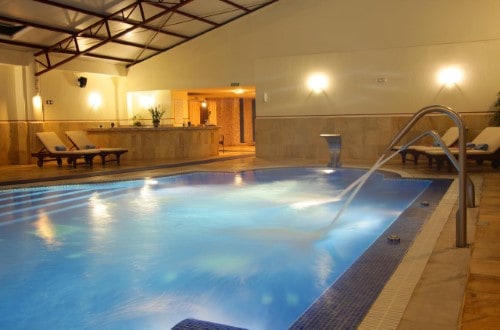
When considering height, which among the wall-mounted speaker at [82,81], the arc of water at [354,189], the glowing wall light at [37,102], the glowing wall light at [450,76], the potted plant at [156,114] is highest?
the wall-mounted speaker at [82,81]

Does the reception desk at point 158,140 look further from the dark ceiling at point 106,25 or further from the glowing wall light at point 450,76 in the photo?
the glowing wall light at point 450,76

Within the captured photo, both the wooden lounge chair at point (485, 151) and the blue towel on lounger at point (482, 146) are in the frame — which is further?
the blue towel on lounger at point (482, 146)

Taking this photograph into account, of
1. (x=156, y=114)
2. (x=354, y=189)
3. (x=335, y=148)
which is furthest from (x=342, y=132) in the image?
(x=156, y=114)

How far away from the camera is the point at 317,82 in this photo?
1359cm

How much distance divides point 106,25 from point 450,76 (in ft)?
30.1

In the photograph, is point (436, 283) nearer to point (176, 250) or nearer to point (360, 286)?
point (360, 286)

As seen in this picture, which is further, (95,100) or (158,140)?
(95,100)

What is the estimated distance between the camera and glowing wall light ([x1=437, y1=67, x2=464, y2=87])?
11914 mm

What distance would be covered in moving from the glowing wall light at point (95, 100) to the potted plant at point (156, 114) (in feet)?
5.59

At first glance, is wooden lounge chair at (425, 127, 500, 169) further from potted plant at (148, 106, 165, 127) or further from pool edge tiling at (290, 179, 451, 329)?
potted plant at (148, 106, 165, 127)

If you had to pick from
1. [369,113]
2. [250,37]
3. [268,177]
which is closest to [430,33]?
[369,113]

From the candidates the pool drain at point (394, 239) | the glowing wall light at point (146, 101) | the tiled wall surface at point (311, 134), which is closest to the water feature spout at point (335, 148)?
the tiled wall surface at point (311, 134)

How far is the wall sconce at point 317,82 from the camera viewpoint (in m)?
13.5

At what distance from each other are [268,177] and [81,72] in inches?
324
